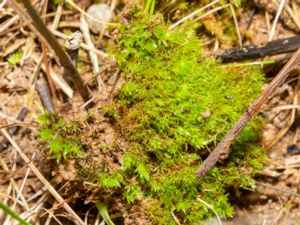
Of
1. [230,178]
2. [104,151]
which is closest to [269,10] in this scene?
[230,178]

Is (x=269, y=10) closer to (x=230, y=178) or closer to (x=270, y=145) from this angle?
(x=270, y=145)

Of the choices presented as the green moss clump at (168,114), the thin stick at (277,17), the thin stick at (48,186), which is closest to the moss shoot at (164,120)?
the green moss clump at (168,114)

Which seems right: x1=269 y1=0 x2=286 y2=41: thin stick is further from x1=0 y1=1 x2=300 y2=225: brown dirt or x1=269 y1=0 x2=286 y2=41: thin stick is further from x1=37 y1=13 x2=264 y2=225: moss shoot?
x1=37 y1=13 x2=264 y2=225: moss shoot

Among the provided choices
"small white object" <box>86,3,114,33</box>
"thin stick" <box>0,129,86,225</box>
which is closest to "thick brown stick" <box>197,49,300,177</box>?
"thin stick" <box>0,129,86,225</box>

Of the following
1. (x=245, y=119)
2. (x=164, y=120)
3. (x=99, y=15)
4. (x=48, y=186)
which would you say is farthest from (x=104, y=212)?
(x=99, y=15)

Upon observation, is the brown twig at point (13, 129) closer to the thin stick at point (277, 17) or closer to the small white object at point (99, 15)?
the small white object at point (99, 15)
